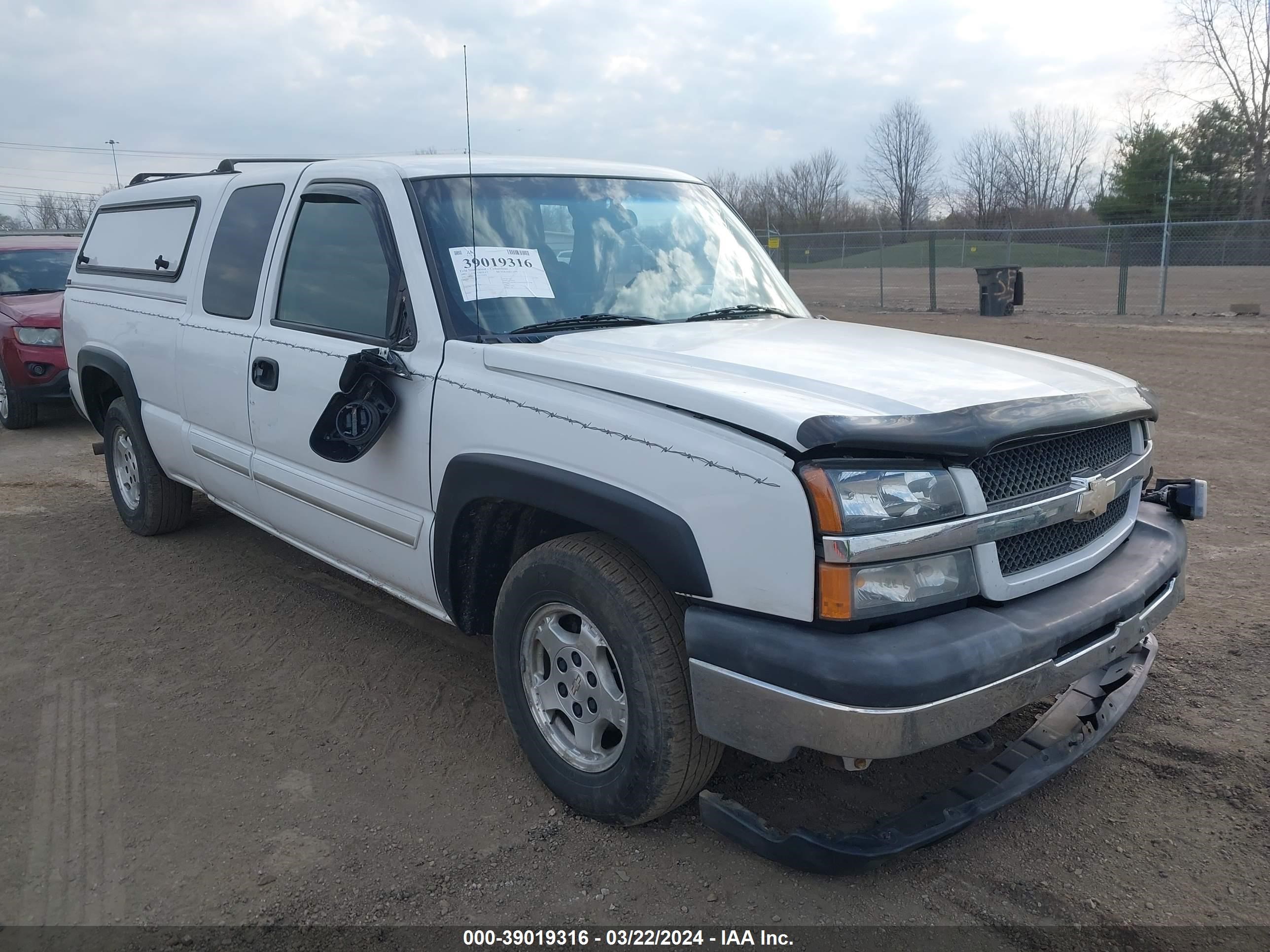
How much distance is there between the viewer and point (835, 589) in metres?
2.30

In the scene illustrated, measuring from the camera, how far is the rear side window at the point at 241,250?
4.32 metres

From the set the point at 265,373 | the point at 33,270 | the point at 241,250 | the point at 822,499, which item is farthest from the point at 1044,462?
the point at 33,270

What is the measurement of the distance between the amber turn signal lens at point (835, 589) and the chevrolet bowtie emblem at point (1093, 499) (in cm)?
83

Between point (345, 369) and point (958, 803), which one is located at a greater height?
point (345, 369)

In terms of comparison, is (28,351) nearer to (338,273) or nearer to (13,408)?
(13,408)

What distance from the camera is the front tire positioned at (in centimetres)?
264

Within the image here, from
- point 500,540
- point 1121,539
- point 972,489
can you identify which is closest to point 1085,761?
point 1121,539

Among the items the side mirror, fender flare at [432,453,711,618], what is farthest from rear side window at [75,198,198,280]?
fender flare at [432,453,711,618]

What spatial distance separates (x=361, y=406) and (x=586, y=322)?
83 cm

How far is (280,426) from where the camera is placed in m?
4.05

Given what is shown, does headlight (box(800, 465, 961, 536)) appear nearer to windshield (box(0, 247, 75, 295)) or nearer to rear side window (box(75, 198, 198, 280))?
rear side window (box(75, 198, 198, 280))

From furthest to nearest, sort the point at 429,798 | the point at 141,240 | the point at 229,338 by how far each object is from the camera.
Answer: the point at 141,240, the point at 229,338, the point at 429,798

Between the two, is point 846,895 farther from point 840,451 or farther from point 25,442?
point 25,442

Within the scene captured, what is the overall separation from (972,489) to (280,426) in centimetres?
280
